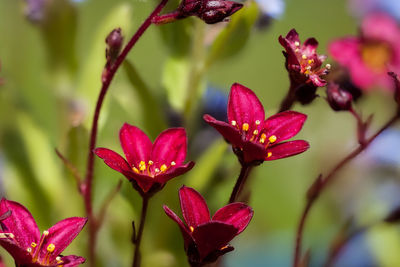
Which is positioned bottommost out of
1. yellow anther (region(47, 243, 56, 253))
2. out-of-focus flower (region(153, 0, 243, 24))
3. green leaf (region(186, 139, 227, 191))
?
green leaf (region(186, 139, 227, 191))

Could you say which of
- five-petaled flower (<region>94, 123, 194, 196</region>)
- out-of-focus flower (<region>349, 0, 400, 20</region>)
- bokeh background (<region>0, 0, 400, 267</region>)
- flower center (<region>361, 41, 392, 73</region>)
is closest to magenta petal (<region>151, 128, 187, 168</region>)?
five-petaled flower (<region>94, 123, 194, 196</region>)

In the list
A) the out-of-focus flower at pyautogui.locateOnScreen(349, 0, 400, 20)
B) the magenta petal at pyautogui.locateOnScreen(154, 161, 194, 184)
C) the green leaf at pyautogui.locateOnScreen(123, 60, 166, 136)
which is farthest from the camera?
the out-of-focus flower at pyautogui.locateOnScreen(349, 0, 400, 20)

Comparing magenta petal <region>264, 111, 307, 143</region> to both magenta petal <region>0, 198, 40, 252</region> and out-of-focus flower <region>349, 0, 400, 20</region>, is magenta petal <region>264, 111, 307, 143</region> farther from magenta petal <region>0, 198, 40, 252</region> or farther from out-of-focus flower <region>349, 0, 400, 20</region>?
out-of-focus flower <region>349, 0, 400, 20</region>

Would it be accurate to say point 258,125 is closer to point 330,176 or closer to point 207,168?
point 330,176

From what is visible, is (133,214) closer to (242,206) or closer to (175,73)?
(175,73)

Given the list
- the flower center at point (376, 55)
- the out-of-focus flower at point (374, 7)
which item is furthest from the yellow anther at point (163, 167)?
the out-of-focus flower at point (374, 7)

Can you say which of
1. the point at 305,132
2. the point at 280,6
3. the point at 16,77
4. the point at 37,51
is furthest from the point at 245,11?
the point at 37,51

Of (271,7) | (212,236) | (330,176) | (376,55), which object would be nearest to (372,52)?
(376,55)
